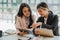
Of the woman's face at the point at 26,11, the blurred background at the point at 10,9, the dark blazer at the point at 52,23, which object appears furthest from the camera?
the blurred background at the point at 10,9

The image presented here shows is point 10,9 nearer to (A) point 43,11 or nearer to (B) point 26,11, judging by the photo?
(B) point 26,11

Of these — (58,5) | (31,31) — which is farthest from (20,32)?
(58,5)

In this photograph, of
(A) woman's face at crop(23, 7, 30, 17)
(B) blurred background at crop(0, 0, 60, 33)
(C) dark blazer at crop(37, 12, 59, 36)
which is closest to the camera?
(C) dark blazer at crop(37, 12, 59, 36)

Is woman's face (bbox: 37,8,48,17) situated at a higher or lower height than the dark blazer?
higher

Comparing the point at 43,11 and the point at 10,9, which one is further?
the point at 10,9

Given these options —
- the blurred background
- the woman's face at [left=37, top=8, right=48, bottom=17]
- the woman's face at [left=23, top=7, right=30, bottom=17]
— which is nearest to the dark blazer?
the woman's face at [left=37, top=8, right=48, bottom=17]

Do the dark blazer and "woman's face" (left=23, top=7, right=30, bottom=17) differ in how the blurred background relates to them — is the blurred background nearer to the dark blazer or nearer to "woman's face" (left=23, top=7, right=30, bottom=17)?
"woman's face" (left=23, top=7, right=30, bottom=17)

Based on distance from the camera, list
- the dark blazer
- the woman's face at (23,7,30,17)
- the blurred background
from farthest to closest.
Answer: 1. the blurred background
2. the woman's face at (23,7,30,17)
3. the dark blazer

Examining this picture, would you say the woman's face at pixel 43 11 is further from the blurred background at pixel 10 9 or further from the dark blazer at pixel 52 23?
the blurred background at pixel 10 9

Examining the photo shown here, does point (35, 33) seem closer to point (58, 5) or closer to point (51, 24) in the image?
point (51, 24)

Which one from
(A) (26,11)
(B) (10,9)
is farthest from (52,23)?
(B) (10,9)

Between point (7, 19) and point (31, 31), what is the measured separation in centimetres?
97

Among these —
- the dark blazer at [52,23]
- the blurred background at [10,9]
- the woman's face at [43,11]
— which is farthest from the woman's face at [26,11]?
the blurred background at [10,9]

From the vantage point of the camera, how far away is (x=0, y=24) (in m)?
2.83
